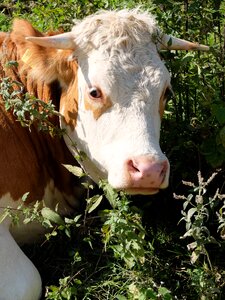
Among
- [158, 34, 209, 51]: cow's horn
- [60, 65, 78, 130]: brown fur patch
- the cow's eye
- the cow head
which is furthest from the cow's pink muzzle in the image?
[158, 34, 209, 51]: cow's horn

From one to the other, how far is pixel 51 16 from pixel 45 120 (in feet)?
6.27

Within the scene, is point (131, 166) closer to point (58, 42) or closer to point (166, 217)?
point (58, 42)

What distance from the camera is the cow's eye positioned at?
454 cm

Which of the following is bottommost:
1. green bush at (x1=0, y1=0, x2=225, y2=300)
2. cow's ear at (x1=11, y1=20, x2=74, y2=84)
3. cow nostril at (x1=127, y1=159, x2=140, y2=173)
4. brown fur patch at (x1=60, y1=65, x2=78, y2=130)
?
green bush at (x1=0, y1=0, x2=225, y2=300)

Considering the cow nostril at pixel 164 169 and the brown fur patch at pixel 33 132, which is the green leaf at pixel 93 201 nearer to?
the cow nostril at pixel 164 169

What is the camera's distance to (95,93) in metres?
4.56

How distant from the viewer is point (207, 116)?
18.2ft

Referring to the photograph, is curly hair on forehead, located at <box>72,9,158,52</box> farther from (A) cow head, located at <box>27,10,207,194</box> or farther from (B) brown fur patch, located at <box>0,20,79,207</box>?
(B) brown fur patch, located at <box>0,20,79,207</box>

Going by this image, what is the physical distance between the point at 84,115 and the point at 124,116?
14.4 inches

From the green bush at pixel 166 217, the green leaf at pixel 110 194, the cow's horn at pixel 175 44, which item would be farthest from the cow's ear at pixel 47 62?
the green leaf at pixel 110 194

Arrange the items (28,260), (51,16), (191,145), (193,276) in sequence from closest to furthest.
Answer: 1. (193,276)
2. (28,260)
3. (191,145)
4. (51,16)

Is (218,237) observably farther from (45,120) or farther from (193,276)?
(45,120)

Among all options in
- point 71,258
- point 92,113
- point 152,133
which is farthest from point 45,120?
point 71,258

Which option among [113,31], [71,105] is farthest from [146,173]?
[113,31]
